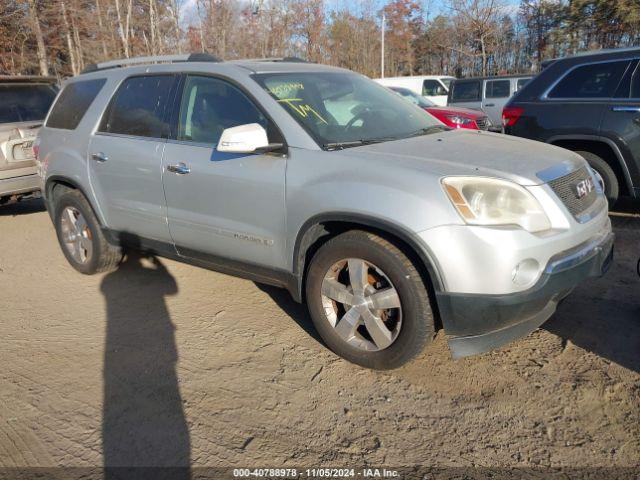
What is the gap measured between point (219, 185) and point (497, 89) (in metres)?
13.0

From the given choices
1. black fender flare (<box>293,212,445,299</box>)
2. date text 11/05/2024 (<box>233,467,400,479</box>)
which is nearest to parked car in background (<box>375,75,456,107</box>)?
black fender flare (<box>293,212,445,299</box>)

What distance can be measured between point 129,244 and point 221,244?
4.07 feet

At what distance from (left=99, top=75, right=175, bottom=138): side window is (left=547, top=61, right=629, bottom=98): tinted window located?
429 centimetres

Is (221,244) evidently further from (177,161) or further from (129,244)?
(129,244)

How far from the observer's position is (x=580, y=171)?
3.13 metres

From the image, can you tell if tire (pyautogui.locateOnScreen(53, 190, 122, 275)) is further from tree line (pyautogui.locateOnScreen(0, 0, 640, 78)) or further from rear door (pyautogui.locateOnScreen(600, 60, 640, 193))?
tree line (pyautogui.locateOnScreen(0, 0, 640, 78))

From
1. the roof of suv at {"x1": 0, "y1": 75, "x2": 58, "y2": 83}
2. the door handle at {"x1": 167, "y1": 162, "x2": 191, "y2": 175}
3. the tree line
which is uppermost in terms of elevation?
the tree line

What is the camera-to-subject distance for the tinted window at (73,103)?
15.1 feet

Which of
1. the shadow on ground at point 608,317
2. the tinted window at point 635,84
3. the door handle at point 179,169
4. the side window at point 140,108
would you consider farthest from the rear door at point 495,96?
the door handle at point 179,169

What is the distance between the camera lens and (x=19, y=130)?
6.55 m

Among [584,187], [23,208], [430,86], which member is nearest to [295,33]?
[430,86]

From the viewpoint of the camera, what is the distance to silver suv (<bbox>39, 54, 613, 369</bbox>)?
2.60 metres

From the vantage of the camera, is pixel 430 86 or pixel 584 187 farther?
pixel 430 86

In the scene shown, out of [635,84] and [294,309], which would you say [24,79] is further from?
[635,84]
